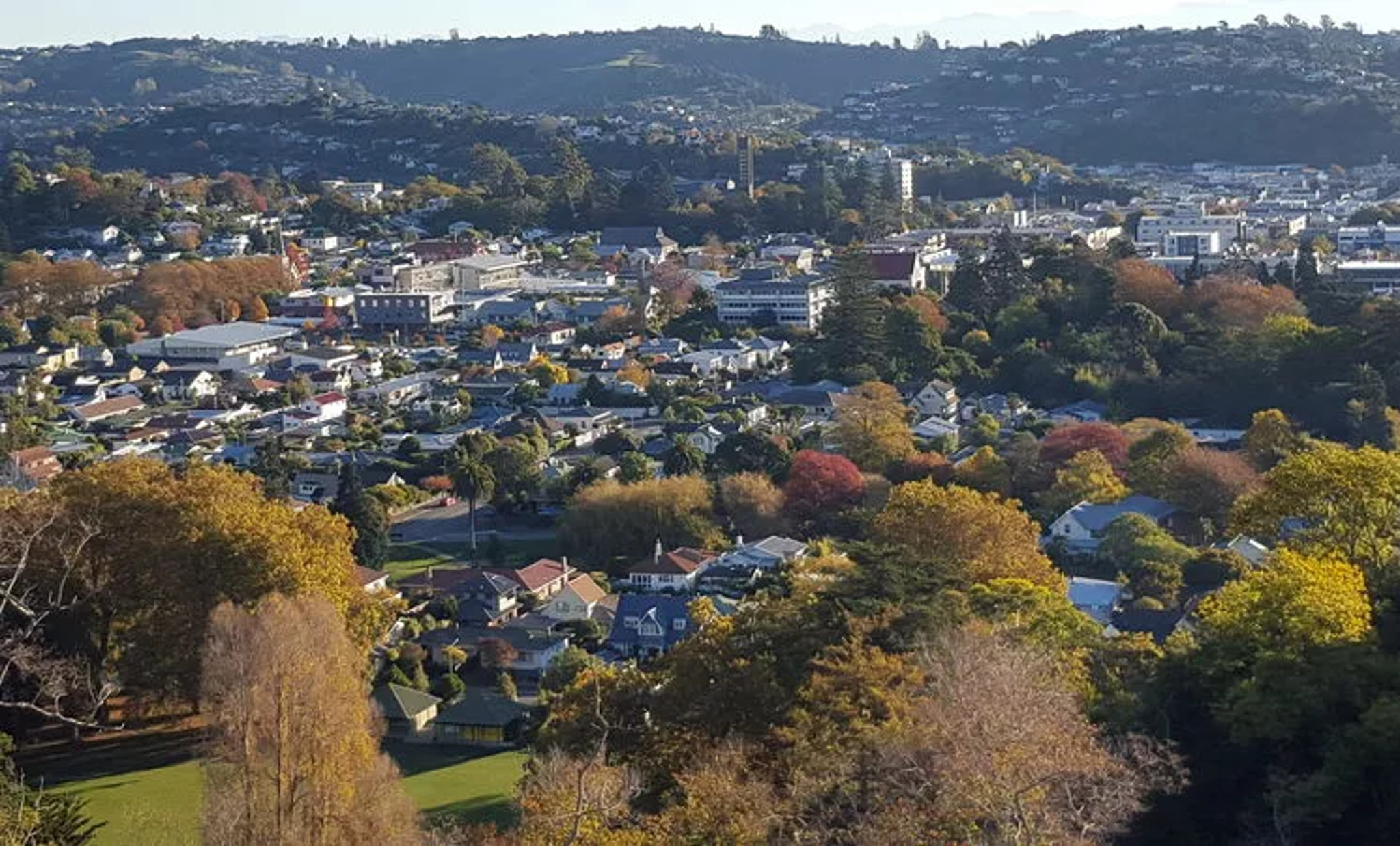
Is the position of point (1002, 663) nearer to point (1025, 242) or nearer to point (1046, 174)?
point (1025, 242)

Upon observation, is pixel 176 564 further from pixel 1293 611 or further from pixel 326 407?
pixel 326 407

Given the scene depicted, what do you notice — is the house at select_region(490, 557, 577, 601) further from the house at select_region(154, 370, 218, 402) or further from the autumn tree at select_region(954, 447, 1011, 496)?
the house at select_region(154, 370, 218, 402)

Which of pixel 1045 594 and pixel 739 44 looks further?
pixel 739 44

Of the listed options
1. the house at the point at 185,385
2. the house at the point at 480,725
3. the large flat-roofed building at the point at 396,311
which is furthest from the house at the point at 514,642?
the large flat-roofed building at the point at 396,311

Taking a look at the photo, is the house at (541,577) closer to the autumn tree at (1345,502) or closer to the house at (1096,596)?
the house at (1096,596)

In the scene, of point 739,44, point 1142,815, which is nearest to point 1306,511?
point 1142,815

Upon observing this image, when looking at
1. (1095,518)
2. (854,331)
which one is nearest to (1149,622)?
(1095,518)

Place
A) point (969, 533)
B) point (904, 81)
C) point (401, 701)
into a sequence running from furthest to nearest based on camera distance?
point (904, 81), point (401, 701), point (969, 533)
